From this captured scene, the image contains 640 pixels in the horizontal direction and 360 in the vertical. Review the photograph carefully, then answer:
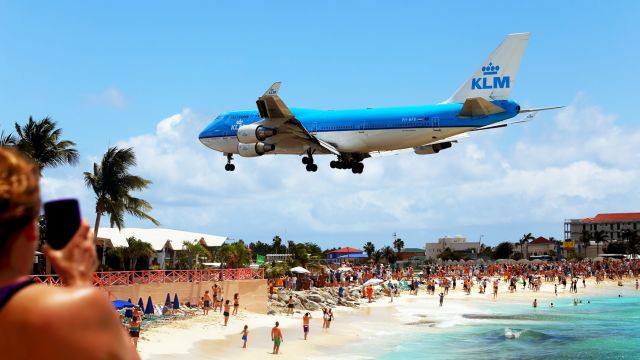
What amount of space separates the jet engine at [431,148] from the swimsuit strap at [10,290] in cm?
3320

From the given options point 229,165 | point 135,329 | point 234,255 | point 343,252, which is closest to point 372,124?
point 229,165

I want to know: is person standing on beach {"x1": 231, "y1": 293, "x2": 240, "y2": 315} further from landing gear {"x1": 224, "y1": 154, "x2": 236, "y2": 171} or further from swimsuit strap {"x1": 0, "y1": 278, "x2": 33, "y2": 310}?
swimsuit strap {"x1": 0, "y1": 278, "x2": 33, "y2": 310}

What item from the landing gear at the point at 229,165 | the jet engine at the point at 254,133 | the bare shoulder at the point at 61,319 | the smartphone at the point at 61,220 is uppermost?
the jet engine at the point at 254,133

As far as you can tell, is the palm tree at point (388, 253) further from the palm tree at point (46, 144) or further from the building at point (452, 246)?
the palm tree at point (46, 144)

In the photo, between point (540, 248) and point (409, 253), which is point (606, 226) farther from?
point (409, 253)

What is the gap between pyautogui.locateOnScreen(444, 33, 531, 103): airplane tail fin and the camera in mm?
34375

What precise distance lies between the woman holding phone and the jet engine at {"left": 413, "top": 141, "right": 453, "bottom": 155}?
3315 cm

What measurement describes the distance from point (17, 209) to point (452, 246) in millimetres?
163506

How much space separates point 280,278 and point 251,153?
17.7 m

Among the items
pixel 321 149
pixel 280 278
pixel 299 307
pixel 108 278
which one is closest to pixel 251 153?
pixel 321 149

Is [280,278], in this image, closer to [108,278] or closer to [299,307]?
Result: [299,307]

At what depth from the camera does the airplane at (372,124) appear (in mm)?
32156

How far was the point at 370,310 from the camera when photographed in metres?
51.1

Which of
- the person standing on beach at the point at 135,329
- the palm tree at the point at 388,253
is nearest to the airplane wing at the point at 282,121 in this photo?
the person standing on beach at the point at 135,329
